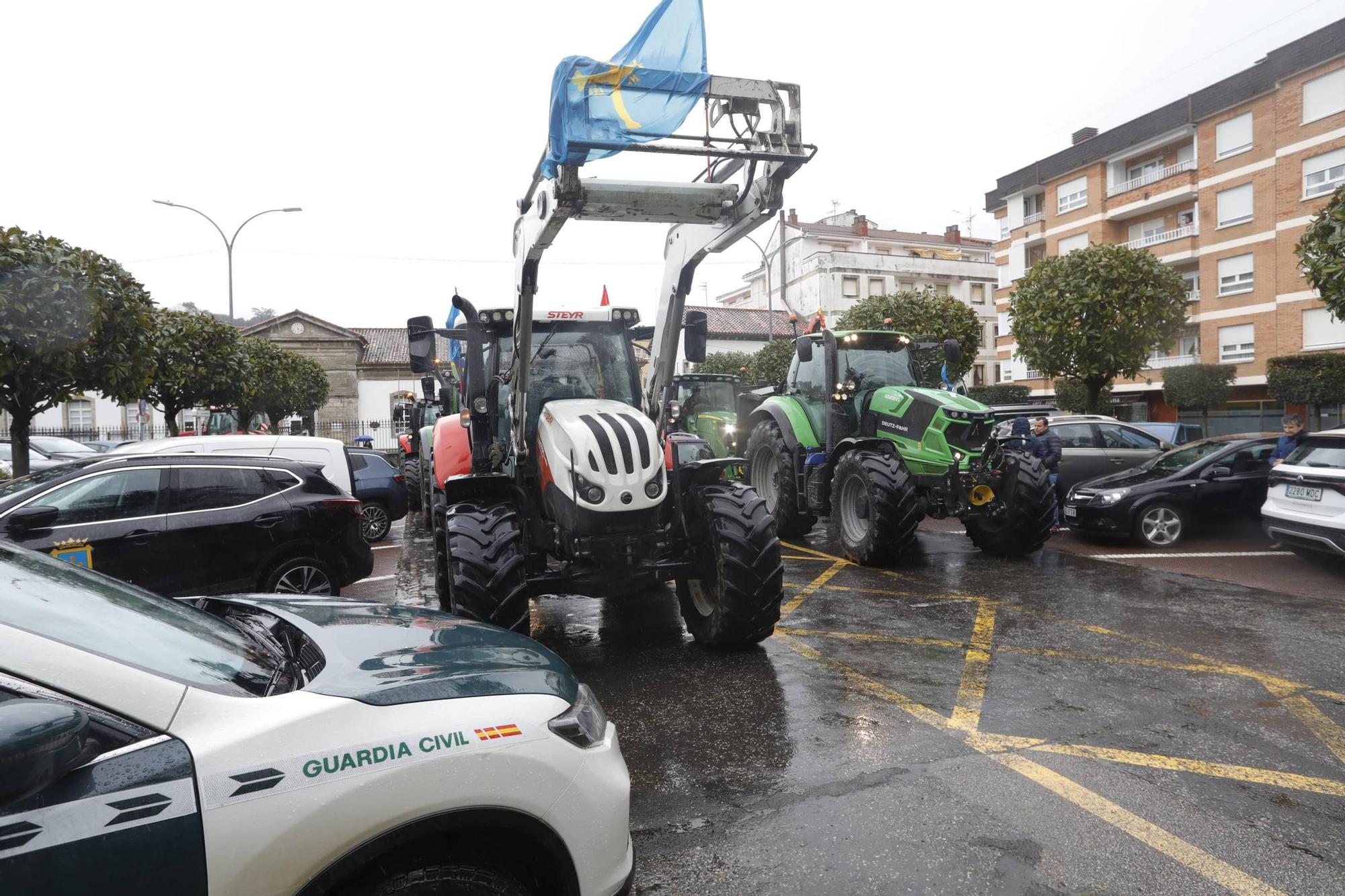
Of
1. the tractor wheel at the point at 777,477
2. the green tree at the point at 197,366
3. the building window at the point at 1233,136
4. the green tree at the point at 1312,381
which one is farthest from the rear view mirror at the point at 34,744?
the building window at the point at 1233,136

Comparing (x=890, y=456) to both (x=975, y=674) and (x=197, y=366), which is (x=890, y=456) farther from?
(x=197, y=366)

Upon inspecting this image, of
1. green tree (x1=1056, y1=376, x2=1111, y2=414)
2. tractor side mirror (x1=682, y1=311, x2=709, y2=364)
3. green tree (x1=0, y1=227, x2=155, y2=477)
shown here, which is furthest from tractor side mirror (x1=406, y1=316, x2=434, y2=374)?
green tree (x1=1056, y1=376, x2=1111, y2=414)

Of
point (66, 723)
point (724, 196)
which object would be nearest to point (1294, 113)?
point (724, 196)

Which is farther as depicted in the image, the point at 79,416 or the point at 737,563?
the point at 79,416

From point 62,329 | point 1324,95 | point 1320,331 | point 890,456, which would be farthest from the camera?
point 1320,331

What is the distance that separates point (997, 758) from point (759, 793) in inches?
48.5

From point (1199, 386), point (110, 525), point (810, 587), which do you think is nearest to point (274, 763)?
point (110, 525)

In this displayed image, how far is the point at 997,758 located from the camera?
3.93 m

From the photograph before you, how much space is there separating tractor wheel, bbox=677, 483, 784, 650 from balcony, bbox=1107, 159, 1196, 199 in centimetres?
3420

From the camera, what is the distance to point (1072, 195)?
37.0m

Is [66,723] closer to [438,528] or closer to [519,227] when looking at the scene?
[519,227]

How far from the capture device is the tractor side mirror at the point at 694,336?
6.09 m

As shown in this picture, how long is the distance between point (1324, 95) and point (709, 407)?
986 inches

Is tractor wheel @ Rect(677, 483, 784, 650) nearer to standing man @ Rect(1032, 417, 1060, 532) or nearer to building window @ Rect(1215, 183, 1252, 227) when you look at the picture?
standing man @ Rect(1032, 417, 1060, 532)
